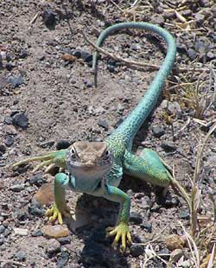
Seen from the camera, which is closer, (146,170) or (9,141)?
(146,170)

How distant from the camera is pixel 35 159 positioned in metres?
4.61

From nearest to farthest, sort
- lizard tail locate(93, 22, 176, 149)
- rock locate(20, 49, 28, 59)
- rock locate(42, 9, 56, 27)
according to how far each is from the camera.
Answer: lizard tail locate(93, 22, 176, 149), rock locate(20, 49, 28, 59), rock locate(42, 9, 56, 27)

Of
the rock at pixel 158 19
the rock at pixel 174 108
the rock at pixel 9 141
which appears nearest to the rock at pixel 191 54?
the rock at pixel 158 19

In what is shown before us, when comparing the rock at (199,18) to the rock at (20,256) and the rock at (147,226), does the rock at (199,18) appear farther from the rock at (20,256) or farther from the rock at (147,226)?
the rock at (20,256)

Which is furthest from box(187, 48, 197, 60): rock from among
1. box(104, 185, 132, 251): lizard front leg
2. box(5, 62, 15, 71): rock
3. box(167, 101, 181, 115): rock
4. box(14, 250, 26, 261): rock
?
box(14, 250, 26, 261): rock

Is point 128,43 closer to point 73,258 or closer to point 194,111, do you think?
point 194,111

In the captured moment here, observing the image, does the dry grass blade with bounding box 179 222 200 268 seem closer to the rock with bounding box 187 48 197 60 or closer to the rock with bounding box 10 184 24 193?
the rock with bounding box 10 184 24 193

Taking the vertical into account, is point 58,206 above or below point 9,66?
below

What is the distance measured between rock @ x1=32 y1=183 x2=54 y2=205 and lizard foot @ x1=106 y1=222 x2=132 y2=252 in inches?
17.6

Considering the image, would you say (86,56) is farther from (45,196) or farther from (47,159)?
(45,196)

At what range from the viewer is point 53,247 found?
13.2 feet

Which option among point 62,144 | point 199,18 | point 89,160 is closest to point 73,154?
point 89,160

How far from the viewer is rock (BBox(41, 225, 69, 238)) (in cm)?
412

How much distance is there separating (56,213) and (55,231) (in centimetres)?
11
